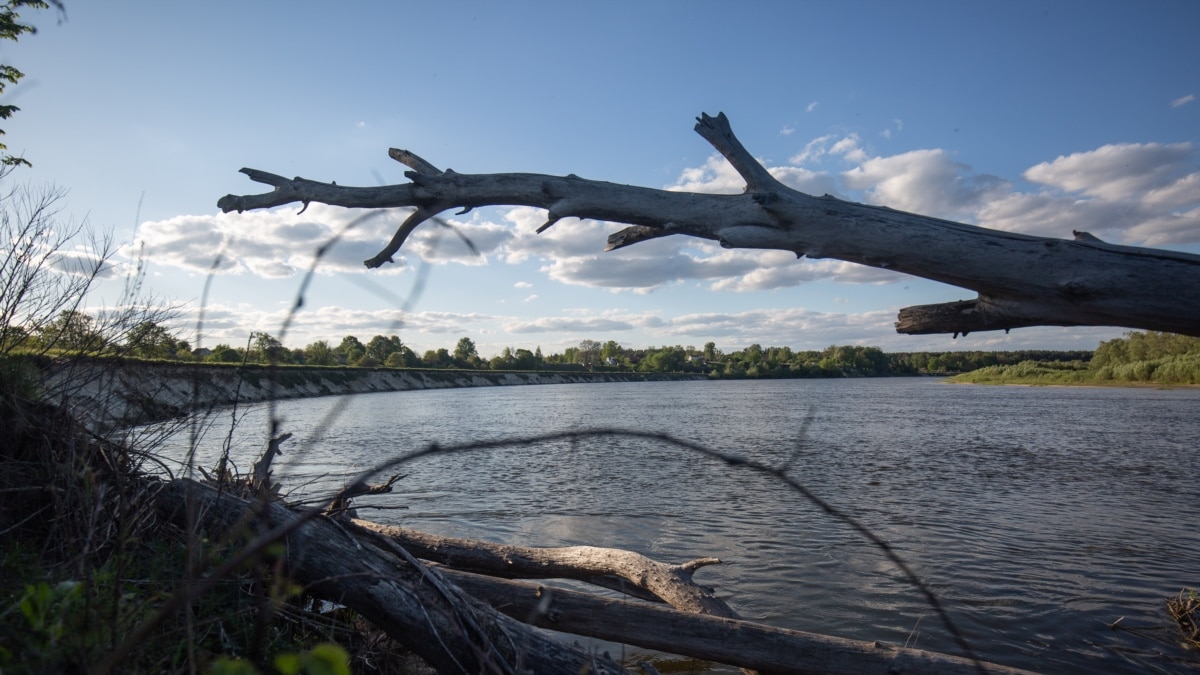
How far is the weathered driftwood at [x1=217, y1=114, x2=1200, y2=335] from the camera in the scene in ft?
10.8

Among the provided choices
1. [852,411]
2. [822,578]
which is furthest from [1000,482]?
[852,411]

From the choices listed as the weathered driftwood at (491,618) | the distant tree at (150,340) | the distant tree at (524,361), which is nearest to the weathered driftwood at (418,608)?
the weathered driftwood at (491,618)

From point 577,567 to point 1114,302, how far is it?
13.5 feet

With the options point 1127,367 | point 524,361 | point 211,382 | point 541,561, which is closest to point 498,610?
point 541,561

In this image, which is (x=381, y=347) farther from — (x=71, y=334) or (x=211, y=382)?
(x=71, y=334)

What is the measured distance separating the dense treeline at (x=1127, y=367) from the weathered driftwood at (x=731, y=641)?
7084 cm

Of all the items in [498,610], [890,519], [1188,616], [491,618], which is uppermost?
[491,618]

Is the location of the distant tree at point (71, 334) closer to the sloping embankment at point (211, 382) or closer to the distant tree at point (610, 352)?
the sloping embankment at point (211, 382)

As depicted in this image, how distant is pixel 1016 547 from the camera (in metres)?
9.62

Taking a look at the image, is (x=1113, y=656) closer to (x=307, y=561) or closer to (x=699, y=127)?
(x=699, y=127)

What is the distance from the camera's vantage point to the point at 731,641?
394cm

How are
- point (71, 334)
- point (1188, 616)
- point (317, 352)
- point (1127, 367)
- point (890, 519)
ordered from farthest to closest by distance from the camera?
point (1127, 367), point (890, 519), point (1188, 616), point (71, 334), point (317, 352)

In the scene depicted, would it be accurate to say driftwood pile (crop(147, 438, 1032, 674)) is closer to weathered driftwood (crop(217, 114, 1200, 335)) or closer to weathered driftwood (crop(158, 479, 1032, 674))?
weathered driftwood (crop(158, 479, 1032, 674))

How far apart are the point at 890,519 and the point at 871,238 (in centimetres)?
910
